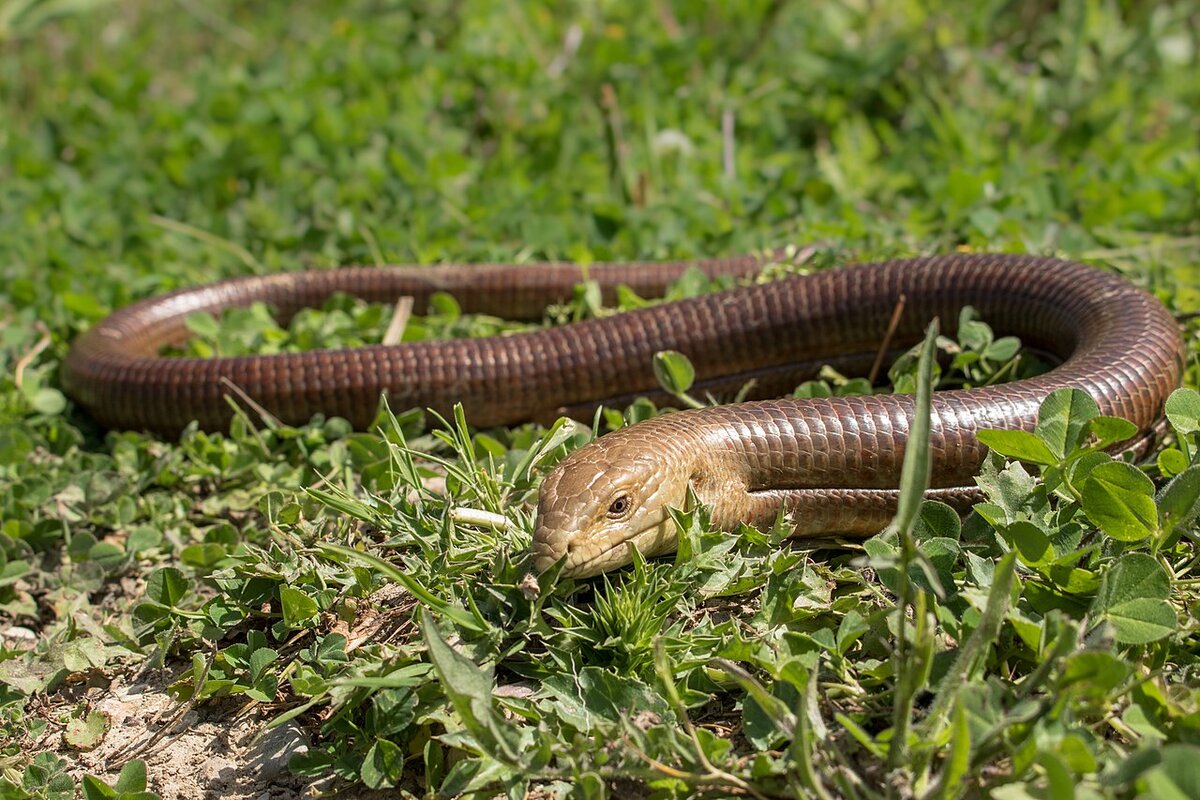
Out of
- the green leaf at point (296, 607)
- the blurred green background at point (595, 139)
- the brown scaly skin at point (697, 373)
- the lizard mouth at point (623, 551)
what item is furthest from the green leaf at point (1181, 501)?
Result: the blurred green background at point (595, 139)

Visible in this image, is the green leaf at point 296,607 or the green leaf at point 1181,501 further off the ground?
the green leaf at point 1181,501

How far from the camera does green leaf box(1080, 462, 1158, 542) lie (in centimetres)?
237

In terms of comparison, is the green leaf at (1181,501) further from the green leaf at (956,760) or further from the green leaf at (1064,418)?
A: the green leaf at (956,760)

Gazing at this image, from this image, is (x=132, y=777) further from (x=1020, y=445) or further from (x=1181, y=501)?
(x=1181, y=501)

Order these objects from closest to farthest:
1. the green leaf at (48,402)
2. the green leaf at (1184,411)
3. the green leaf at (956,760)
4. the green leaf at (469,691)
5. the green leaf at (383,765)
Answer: the green leaf at (956,760) → the green leaf at (469,691) → the green leaf at (383,765) → the green leaf at (1184,411) → the green leaf at (48,402)

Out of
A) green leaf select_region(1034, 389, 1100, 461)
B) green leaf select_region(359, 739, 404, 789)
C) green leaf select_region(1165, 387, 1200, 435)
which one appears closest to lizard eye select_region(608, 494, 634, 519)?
green leaf select_region(359, 739, 404, 789)

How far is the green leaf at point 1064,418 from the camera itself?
8.49 ft

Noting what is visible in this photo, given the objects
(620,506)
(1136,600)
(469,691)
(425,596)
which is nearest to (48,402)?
(425,596)

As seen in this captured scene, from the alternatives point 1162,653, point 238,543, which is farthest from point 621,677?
point 238,543

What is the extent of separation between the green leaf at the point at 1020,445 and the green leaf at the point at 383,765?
142 centimetres

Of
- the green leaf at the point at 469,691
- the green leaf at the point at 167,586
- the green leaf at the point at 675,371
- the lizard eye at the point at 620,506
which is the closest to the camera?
the green leaf at the point at 469,691

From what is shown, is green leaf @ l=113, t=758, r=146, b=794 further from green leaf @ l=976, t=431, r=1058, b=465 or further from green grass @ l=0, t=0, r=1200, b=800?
green leaf @ l=976, t=431, r=1058, b=465

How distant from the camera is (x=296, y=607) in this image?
8.63 ft

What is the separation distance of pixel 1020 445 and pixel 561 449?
114cm
